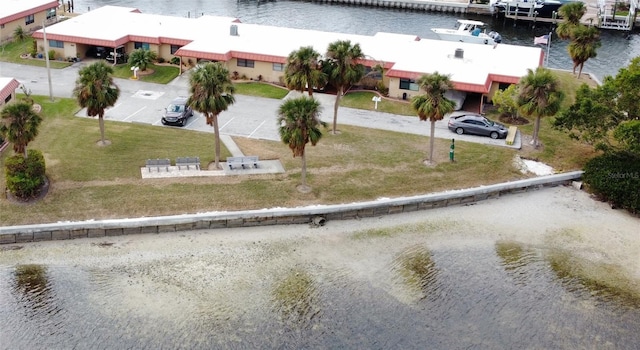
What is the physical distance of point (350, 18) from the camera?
10475cm

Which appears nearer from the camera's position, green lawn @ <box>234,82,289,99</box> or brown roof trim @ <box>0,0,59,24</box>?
green lawn @ <box>234,82,289,99</box>

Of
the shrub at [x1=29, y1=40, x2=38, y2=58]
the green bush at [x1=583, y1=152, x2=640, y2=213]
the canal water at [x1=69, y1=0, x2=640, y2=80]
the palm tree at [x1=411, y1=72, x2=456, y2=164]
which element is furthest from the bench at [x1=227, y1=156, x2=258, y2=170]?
the canal water at [x1=69, y1=0, x2=640, y2=80]

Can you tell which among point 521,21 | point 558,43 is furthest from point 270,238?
point 521,21

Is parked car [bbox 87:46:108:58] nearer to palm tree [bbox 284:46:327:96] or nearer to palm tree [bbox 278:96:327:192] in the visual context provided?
palm tree [bbox 284:46:327:96]

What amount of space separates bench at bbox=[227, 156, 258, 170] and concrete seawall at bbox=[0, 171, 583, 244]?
5.57m

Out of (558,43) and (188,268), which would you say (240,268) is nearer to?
(188,268)

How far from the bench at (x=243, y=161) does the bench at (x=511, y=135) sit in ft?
63.0

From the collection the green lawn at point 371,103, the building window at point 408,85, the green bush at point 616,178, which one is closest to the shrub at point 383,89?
the green lawn at point 371,103

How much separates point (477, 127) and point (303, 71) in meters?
14.3

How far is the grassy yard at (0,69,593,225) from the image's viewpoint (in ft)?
132

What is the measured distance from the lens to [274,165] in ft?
149

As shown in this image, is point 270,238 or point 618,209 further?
point 618,209

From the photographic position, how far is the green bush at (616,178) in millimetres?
42594

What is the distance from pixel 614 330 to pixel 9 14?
65452 mm
